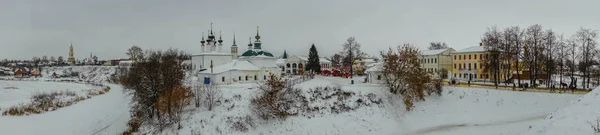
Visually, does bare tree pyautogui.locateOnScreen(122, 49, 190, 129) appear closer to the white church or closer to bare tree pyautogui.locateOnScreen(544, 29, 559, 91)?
the white church

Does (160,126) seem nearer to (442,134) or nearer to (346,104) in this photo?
(346,104)

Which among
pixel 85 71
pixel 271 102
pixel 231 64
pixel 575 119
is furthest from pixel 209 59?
pixel 85 71

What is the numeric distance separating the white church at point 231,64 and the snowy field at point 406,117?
9492 millimetres

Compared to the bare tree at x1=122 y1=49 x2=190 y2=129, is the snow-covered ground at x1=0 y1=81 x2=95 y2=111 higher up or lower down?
lower down

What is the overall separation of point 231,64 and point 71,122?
1835cm

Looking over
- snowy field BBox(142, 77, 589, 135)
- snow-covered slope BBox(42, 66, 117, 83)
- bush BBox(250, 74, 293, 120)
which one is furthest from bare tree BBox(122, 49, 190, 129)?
snow-covered slope BBox(42, 66, 117, 83)

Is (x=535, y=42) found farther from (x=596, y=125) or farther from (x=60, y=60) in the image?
(x=60, y=60)

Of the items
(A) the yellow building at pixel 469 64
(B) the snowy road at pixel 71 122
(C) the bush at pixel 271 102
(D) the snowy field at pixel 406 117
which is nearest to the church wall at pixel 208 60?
(B) the snowy road at pixel 71 122

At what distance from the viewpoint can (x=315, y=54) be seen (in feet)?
198

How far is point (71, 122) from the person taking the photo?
2672 cm

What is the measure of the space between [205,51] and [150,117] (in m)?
25.5

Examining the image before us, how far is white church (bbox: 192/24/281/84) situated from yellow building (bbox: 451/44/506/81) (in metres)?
25.2

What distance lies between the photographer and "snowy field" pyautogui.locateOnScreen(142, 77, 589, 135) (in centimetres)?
2384

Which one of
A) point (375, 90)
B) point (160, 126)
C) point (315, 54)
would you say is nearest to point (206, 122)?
point (160, 126)
